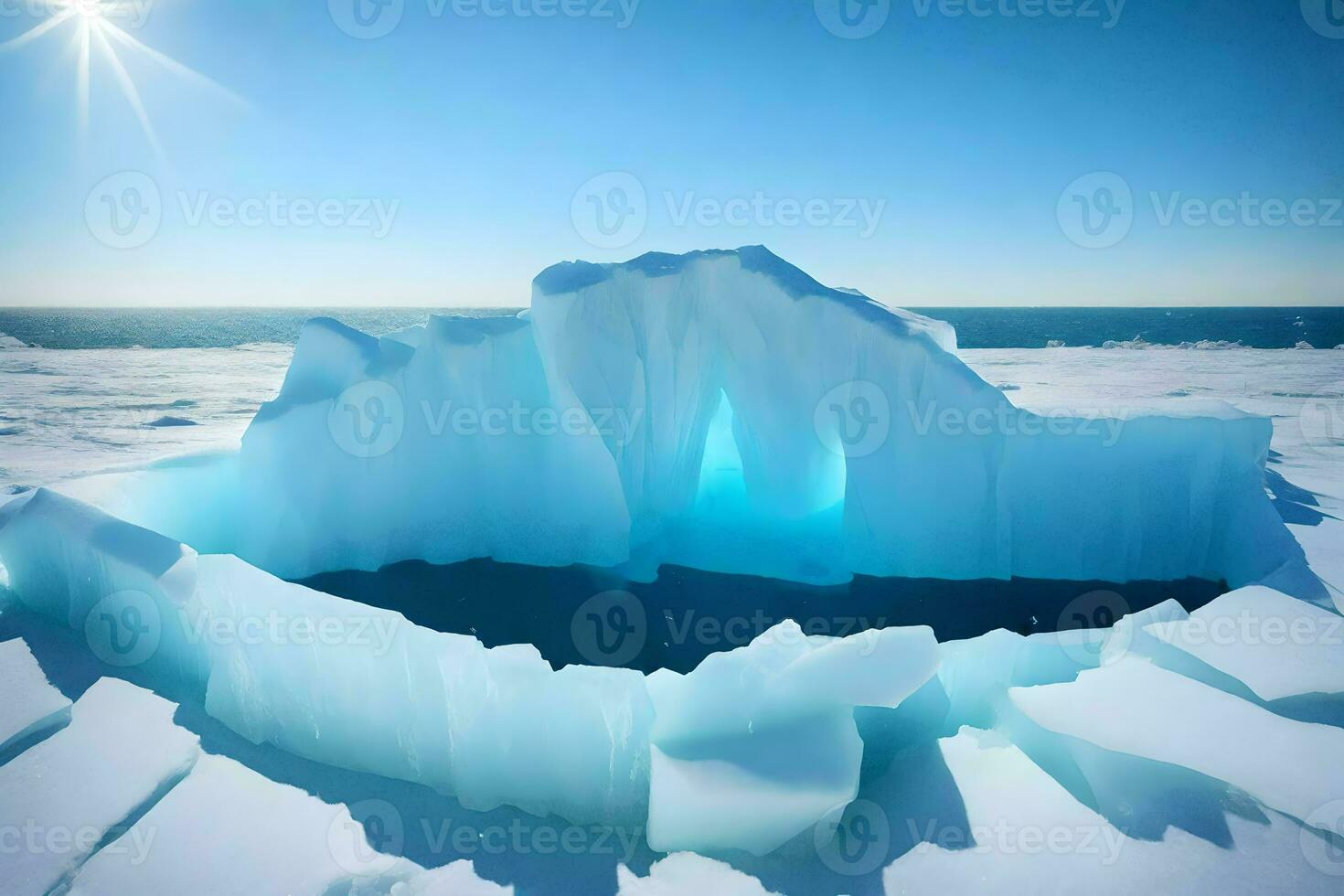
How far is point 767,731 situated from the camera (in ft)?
9.99

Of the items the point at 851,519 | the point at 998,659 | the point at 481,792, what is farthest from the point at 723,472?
the point at 481,792
